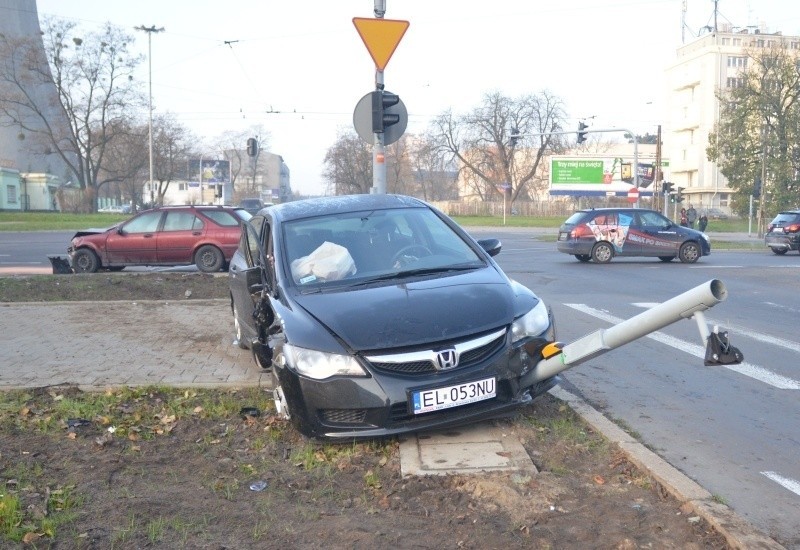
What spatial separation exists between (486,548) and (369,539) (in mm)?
553

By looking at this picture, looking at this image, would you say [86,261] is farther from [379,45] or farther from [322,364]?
[322,364]

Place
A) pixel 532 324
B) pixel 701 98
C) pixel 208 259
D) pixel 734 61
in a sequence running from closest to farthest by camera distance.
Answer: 1. pixel 532 324
2. pixel 208 259
3. pixel 734 61
4. pixel 701 98

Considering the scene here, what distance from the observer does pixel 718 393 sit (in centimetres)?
738

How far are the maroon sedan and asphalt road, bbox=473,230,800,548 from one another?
771 centimetres

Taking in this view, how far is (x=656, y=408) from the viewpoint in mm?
6797

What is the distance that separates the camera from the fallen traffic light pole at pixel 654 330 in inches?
185

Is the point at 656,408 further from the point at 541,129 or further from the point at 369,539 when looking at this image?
the point at 541,129

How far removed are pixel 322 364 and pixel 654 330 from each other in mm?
1989

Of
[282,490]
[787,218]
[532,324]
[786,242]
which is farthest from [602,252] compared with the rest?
[282,490]

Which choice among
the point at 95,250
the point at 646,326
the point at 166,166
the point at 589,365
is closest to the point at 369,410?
the point at 646,326

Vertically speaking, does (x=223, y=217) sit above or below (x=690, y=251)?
above

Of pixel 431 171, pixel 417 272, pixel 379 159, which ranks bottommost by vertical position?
pixel 417 272

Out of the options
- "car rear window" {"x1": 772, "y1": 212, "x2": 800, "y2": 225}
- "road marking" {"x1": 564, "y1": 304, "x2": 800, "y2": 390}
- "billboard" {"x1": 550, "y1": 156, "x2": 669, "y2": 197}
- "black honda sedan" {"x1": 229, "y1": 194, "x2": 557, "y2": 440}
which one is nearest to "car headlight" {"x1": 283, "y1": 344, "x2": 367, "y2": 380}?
"black honda sedan" {"x1": 229, "y1": 194, "x2": 557, "y2": 440}

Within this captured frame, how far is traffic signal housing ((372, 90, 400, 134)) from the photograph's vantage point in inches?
432
